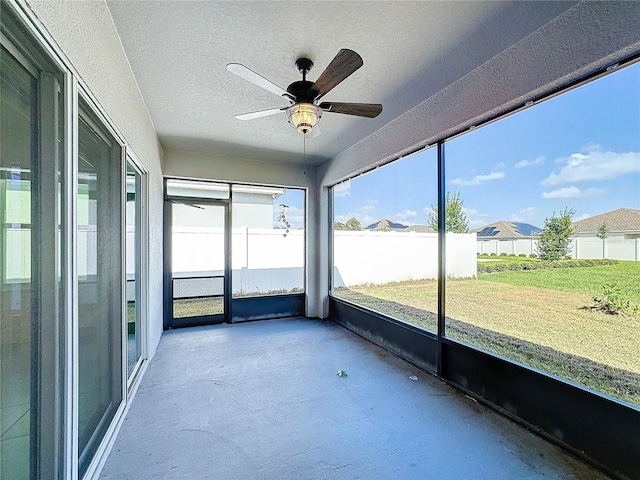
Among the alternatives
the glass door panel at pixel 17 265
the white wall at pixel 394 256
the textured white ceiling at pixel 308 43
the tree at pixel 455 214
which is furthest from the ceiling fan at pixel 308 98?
the white wall at pixel 394 256

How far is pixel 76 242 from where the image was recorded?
1.47 m

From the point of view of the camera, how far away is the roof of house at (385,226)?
154 inches

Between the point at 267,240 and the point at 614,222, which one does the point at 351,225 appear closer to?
the point at 267,240

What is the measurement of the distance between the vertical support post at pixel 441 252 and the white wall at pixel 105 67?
2772mm

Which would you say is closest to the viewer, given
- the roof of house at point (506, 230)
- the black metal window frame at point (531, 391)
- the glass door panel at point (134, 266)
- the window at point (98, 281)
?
the window at point (98, 281)

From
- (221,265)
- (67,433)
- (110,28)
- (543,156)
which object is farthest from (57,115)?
(221,265)

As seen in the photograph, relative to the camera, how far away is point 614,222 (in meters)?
1.88

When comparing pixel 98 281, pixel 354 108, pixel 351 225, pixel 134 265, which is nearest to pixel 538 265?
pixel 354 108

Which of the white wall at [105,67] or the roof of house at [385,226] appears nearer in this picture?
the white wall at [105,67]

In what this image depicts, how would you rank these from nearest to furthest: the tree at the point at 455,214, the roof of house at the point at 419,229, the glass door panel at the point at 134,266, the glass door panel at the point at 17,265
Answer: the glass door panel at the point at 17,265 → the glass door panel at the point at 134,266 → the tree at the point at 455,214 → the roof of house at the point at 419,229

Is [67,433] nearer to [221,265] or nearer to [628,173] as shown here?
[628,173]

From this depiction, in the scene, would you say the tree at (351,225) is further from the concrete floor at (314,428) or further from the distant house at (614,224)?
the distant house at (614,224)

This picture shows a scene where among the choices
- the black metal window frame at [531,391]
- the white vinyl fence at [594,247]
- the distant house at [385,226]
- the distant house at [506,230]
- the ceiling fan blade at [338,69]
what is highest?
the ceiling fan blade at [338,69]

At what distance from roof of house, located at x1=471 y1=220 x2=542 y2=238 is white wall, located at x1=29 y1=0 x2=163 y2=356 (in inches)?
119
